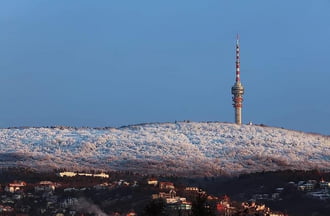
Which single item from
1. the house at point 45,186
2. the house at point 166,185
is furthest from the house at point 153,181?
the house at point 45,186

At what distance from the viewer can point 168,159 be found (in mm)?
184000

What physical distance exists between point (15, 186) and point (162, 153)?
40.4 meters

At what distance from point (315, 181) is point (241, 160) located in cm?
2439

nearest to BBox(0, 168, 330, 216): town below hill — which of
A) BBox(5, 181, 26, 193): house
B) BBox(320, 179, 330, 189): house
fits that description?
BBox(5, 181, 26, 193): house

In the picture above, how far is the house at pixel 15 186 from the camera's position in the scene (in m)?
148

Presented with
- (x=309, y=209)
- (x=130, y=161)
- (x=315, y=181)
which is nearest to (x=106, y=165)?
(x=130, y=161)

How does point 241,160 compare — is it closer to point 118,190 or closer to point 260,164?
point 260,164

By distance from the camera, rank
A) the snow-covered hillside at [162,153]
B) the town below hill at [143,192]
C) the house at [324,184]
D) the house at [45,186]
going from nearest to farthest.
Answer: the town below hill at [143,192], the house at [45,186], the house at [324,184], the snow-covered hillside at [162,153]

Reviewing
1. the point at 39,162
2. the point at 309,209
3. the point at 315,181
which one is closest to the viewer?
the point at 309,209

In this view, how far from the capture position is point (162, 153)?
188500mm

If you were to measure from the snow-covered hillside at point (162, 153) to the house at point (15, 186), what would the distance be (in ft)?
71.1

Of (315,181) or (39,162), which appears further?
(39,162)

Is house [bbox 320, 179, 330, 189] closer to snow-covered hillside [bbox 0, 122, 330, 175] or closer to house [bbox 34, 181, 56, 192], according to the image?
snow-covered hillside [bbox 0, 122, 330, 175]

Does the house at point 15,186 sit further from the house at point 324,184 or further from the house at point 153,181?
the house at point 324,184
